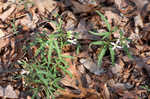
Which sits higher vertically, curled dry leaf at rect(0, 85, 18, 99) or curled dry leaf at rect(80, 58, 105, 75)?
curled dry leaf at rect(80, 58, 105, 75)

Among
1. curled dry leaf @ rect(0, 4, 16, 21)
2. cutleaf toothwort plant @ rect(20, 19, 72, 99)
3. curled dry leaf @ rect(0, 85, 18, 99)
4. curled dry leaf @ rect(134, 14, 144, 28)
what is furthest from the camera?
curled dry leaf @ rect(0, 4, 16, 21)

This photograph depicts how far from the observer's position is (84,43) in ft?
10.5

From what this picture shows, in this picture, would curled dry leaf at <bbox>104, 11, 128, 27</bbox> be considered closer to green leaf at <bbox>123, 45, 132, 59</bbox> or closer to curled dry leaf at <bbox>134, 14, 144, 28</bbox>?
curled dry leaf at <bbox>134, 14, 144, 28</bbox>

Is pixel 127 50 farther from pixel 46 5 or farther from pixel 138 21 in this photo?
pixel 46 5

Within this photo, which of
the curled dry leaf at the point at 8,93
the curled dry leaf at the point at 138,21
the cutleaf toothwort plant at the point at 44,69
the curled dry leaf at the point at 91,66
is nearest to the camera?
the cutleaf toothwort plant at the point at 44,69

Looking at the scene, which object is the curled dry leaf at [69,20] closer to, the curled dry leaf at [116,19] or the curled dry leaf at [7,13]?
the curled dry leaf at [116,19]

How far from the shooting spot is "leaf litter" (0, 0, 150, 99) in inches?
116

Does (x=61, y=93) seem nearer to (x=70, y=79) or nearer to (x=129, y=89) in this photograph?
(x=70, y=79)

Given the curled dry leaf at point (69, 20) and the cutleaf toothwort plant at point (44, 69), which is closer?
the cutleaf toothwort plant at point (44, 69)

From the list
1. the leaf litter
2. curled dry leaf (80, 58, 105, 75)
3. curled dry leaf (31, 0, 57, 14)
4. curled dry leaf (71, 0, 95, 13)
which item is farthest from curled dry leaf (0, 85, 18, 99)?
curled dry leaf (71, 0, 95, 13)

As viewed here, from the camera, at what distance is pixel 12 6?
356 cm

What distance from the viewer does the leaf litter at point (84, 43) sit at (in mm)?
2945

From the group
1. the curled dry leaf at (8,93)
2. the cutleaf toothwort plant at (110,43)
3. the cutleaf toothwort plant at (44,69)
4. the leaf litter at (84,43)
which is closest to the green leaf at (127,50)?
the cutleaf toothwort plant at (110,43)

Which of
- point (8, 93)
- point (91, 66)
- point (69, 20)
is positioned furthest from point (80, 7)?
point (8, 93)
